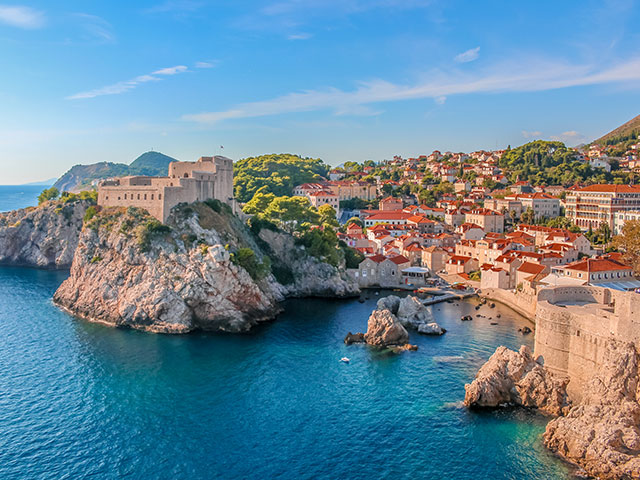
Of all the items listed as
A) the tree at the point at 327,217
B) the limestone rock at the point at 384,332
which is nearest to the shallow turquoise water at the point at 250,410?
the limestone rock at the point at 384,332

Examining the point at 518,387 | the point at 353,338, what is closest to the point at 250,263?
the point at 353,338

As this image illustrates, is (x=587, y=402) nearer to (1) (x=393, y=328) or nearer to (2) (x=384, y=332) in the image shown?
(1) (x=393, y=328)

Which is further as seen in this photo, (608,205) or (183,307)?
(608,205)

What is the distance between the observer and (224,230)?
47.8 metres

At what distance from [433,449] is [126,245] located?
103ft

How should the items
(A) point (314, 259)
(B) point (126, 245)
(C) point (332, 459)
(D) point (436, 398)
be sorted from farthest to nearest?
1. (A) point (314, 259)
2. (B) point (126, 245)
3. (D) point (436, 398)
4. (C) point (332, 459)

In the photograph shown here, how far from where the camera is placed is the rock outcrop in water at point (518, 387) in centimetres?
2612

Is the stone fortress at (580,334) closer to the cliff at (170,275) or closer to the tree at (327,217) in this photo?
the cliff at (170,275)

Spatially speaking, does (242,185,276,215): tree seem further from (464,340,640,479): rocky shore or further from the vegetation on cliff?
(464,340,640,479): rocky shore

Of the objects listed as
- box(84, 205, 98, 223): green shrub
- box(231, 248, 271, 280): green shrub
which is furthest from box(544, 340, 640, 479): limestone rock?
box(84, 205, 98, 223): green shrub

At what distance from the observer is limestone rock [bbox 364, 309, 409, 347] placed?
120 feet

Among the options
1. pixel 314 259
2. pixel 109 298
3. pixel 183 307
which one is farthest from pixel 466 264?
pixel 109 298

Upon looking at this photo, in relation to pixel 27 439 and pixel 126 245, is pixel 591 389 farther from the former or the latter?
pixel 126 245

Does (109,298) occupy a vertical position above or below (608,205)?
below
